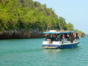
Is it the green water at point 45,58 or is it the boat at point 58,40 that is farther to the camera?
the boat at point 58,40

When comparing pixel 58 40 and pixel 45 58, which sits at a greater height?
pixel 58 40

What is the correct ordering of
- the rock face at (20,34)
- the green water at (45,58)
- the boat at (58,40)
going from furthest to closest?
the rock face at (20,34) → the boat at (58,40) → the green water at (45,58)

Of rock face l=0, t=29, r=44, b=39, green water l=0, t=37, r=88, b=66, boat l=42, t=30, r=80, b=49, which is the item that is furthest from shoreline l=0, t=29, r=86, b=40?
green water l=0, t=37, r=88, b=66

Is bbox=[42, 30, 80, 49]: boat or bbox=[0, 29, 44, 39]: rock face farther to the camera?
bbox=[0, 29, 44, 39]: rock face

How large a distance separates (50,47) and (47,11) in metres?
144

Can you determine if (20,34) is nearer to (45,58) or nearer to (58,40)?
(58,40)

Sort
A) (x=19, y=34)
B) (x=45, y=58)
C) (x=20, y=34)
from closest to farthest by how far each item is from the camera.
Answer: (x=45, y=58) → (x=19, y=34) → (x=20, y=34)

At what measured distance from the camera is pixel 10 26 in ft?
242

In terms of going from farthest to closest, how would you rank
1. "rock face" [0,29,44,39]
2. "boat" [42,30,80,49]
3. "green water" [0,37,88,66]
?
"rock face" [0,29,44,39] → "boat" [42,30,80,49] → "green water" [0,37,88,66]

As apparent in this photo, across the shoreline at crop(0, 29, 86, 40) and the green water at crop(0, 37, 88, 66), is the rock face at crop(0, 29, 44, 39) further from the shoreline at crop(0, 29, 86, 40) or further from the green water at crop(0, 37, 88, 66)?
the green water at crop(0, 37, 88, 66)

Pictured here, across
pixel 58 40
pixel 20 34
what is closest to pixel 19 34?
pixel 20 34

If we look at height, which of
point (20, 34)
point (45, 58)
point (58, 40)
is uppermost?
point (20, 34)

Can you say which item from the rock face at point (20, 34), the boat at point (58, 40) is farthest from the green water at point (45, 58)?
the rock face at point (20, 34)

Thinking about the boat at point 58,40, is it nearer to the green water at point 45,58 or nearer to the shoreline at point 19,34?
the green water at point 45,58
